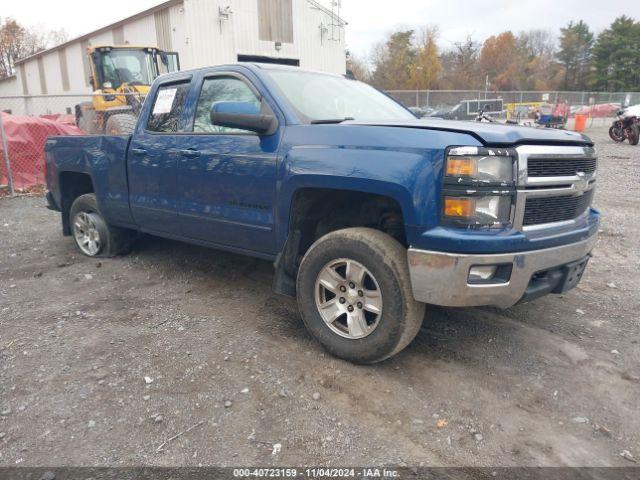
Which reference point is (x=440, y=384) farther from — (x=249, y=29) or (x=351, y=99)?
(x=249, y=29)

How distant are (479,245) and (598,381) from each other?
49.9 inches

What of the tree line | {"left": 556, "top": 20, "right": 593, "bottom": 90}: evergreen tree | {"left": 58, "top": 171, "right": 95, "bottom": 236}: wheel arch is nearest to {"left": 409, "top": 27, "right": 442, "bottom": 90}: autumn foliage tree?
the tree line

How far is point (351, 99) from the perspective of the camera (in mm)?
4180

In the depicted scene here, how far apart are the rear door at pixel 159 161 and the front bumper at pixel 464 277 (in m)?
2.40

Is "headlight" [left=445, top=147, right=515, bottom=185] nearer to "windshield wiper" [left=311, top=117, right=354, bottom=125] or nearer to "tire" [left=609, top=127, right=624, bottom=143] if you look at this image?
"windshield wiper" [left=311, top=117, right=354, bottom=125]

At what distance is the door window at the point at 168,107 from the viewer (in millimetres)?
4406

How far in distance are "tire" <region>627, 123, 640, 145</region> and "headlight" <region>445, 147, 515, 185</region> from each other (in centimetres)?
1807

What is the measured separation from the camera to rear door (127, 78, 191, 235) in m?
4.34

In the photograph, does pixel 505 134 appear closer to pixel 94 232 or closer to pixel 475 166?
pixel 475 166

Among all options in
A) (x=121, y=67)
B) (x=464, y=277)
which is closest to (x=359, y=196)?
(x=464, y=277)

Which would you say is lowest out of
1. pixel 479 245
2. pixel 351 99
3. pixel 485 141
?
pixel 479 245

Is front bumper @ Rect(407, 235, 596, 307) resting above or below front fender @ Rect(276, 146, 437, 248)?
below

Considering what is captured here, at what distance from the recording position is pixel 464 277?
2.73 metres

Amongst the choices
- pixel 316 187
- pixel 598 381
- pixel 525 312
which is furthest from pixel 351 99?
pixel 598 381
